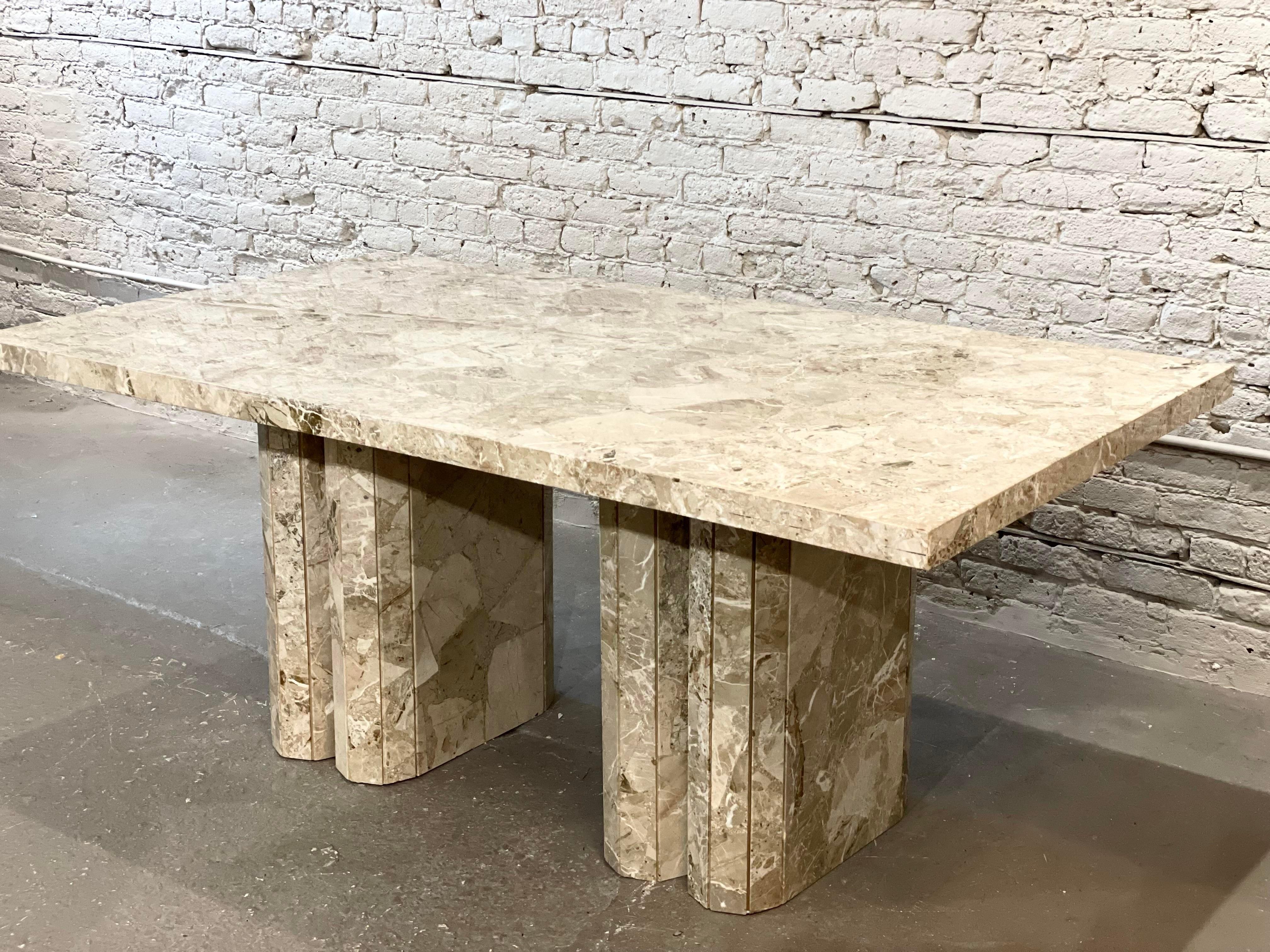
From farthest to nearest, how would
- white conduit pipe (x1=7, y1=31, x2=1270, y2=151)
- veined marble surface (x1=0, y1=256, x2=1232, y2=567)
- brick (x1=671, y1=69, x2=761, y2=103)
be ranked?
1. brick (x1=671, y1=69, x2=761, y2=103)
2. white conduit pipe (x1=7, y1=31, x2=1270, y2=151)
3. veined marble surface (x1=0, y1=256, x2=1232, y2=567)

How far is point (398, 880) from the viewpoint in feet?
8.48

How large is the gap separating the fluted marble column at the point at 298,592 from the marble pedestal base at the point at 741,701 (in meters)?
0.67

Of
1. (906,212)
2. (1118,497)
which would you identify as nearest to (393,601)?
(906,212)

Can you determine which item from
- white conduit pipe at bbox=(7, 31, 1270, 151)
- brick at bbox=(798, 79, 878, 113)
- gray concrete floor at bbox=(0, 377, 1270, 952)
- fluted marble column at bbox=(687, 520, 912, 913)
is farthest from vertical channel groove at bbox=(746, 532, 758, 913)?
brick at bbox=(798, 79, 878, 113)

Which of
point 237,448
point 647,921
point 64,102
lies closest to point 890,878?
point 647,921

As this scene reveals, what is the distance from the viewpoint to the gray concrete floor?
2.46 meters

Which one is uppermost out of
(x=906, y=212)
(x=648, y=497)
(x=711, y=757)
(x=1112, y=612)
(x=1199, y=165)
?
(x=1199, y=165)

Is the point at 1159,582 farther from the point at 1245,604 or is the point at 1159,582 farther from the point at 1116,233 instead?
the point at 1116,233

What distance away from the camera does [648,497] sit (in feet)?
6.53

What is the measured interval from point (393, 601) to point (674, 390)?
76 cm

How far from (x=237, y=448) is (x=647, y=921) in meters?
3.07

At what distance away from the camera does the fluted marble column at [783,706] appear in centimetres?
231

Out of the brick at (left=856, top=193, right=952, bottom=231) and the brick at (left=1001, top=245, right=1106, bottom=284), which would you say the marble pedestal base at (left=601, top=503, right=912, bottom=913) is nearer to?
the brick at (left=1001, top=245, right=1106, bottom=284)

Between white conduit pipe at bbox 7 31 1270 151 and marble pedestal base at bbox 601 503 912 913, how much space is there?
1280 mm
